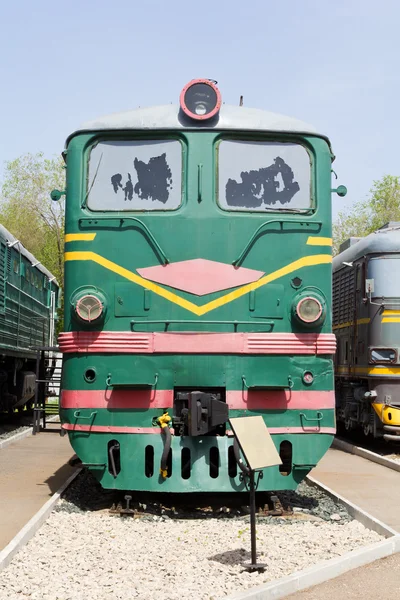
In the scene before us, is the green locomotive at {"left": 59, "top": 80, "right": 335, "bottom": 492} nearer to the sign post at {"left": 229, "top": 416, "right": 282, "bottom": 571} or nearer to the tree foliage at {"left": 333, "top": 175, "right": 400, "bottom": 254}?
the sign post at {"left": 229, "top": 416, "right": 282, "bottom": 571}

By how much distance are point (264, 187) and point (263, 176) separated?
0.35 ft

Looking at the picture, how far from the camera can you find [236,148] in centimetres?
793

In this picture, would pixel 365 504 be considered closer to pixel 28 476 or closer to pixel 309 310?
pixel 309 310

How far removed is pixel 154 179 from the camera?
25.8ft

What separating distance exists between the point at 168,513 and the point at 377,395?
19.0 feet

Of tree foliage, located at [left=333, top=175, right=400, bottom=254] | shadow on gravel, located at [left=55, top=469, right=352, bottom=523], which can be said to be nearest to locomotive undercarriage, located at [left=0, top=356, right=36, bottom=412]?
shadow on gravel, located at [left=55, top=469, right=352, bottom=523]

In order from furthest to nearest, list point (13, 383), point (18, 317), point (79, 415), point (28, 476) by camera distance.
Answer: point (13, 383) < point (18, 317) < point (28, 476) < point (79, 415)

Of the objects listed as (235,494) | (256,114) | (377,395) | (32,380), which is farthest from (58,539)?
(32,380)

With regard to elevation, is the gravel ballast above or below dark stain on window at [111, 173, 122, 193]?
below

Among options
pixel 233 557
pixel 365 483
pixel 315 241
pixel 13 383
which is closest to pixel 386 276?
pixel 365 483

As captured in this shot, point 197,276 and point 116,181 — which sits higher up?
point 116,181

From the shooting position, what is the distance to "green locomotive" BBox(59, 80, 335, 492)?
24.5 ft

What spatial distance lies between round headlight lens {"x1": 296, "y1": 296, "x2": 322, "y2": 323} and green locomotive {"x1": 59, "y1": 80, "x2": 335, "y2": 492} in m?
0.01

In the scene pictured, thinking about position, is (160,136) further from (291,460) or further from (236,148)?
(291,460)
